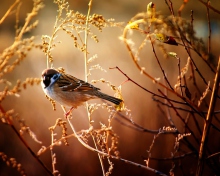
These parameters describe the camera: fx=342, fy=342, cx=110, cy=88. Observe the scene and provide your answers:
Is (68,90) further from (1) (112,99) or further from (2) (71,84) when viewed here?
(1) (112,99)

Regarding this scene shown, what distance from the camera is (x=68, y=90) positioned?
2.04 metres

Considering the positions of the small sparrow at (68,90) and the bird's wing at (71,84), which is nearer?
the small sparrow at (68,90)

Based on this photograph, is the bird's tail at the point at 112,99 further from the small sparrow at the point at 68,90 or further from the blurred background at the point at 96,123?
the blurred background at the point at 96,123

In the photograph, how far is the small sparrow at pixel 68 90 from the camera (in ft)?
6.17

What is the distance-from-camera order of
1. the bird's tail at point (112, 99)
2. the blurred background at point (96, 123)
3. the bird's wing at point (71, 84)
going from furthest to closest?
the blurred background at point (96, 123), the bird's wing at point (71, 84), the bird's tail at point (112, 99)

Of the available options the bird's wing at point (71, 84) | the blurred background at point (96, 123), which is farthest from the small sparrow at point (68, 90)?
the blurred background at point (96, 123)

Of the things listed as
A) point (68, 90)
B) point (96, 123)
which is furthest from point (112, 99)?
point (96, 123)

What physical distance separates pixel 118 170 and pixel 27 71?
2.04 m

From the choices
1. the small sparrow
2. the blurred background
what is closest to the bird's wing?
the small sparrow

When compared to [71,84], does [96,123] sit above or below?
below

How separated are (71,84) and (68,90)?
5 cm

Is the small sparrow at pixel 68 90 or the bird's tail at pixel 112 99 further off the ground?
Result: the small sparrow at pixel 68 90

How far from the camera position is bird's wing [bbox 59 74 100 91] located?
6.58 feet

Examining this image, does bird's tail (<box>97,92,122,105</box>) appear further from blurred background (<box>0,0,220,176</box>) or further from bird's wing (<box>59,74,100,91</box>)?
blurred background (<box>0,0,220,176</box>)
